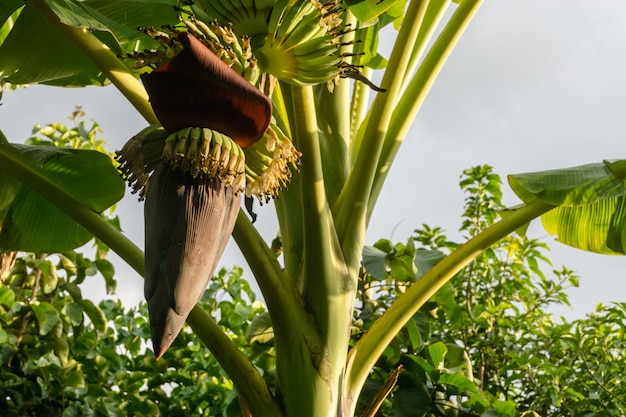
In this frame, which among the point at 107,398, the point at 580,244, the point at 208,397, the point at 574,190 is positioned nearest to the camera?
the point at 574,190

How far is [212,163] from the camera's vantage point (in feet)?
2.26

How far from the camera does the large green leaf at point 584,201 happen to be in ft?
4.00

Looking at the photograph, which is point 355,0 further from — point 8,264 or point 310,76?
point 8,264

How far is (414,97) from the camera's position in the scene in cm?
126

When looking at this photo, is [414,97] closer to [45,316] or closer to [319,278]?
[319,278]

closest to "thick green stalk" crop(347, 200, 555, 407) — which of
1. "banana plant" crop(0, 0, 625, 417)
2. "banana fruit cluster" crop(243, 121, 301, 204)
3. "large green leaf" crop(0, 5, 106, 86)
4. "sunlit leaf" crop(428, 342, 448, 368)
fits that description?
"banana plant" crop(0, 0, 625, 417)

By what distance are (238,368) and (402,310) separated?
292 mm

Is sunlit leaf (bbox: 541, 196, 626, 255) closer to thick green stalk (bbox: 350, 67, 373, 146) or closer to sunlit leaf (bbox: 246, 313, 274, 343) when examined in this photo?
thick green stalk (bbox: 350, 67, 373, 146)

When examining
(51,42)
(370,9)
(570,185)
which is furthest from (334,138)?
(51,42)

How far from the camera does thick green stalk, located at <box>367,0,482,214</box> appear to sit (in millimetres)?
1254

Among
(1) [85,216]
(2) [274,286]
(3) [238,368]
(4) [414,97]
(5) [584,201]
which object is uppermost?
(4) [414,97]

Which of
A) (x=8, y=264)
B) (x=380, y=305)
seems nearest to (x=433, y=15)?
(x=380, y=305)

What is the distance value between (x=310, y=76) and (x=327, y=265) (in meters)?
0.32

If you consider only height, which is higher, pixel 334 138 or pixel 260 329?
pixel 334 138
